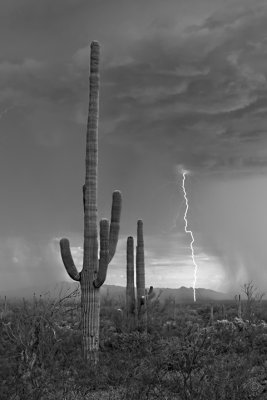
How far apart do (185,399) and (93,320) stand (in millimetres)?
6104

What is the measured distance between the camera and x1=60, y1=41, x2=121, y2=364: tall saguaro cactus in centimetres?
1452

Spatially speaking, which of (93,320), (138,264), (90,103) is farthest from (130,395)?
(138,264)

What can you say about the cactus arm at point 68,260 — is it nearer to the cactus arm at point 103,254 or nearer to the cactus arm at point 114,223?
the cactus arm at point 103,254

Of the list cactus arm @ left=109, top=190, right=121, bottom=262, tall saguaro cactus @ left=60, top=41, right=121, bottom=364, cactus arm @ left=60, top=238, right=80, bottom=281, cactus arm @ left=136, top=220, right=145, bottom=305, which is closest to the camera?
tall saguaro cactus @ left=60, top=41, right=121, bottom=364

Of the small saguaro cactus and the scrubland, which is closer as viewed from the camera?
the scrubland

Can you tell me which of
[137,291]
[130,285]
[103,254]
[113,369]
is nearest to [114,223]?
[103,254]

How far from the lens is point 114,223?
15.5 m

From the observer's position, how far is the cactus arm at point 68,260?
48.6 feet

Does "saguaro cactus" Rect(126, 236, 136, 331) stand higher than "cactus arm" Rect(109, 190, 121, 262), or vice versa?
"cactus arm" Rect(109, 190, 121, 262)

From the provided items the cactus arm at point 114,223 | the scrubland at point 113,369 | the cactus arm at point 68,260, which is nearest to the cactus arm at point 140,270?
the scrubland at point 113,369

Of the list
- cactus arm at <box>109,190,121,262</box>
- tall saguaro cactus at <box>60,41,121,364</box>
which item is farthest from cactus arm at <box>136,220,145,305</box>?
cactus arm at <box>109,190,121,262</box>

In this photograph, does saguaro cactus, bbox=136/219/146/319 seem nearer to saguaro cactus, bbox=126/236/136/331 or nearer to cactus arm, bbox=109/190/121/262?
saguaro cactus, bbox=126/236/136/331

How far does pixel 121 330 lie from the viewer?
831 inches

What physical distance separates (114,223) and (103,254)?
3.22ft
